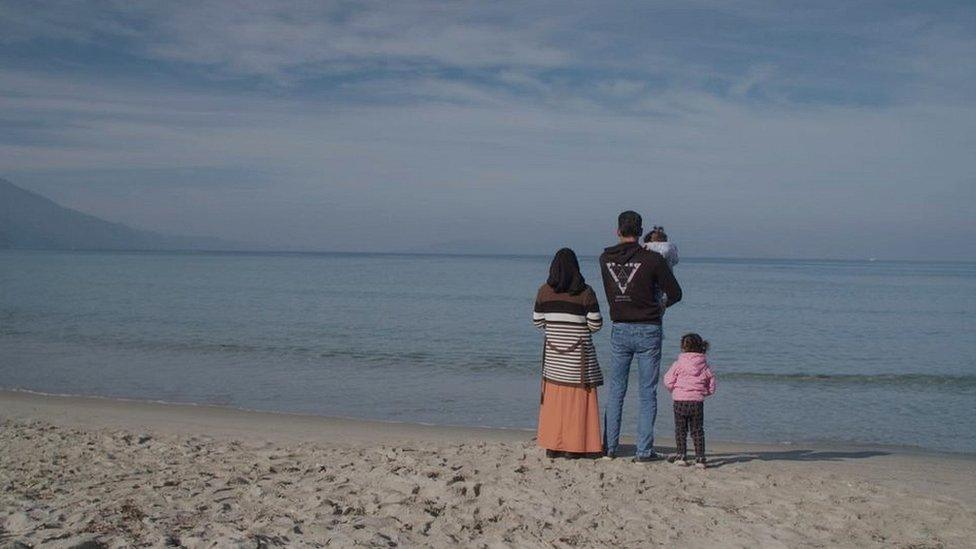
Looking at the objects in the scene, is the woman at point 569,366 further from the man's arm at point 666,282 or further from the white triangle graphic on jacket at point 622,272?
the man's arm at point 666,282

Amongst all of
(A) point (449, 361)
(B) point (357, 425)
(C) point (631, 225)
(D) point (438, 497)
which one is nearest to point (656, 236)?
(C) point (631, 225)

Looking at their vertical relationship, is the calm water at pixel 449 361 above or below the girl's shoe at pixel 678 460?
below

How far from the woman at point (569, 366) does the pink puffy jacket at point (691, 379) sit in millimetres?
706

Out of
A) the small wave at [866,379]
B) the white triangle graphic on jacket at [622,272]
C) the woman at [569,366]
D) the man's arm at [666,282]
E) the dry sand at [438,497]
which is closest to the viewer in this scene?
the dry sand at [438,497]

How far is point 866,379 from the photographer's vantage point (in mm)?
16297

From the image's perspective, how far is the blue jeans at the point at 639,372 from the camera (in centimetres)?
706

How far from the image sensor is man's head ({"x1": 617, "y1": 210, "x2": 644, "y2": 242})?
7.04 meters

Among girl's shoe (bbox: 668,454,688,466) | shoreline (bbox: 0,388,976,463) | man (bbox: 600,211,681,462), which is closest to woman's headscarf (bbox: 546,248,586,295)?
man (bbox: 600,211,681,462)

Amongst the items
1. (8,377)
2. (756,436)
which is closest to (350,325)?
(8,377)

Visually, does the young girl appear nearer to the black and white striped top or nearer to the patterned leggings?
the patterned leggings

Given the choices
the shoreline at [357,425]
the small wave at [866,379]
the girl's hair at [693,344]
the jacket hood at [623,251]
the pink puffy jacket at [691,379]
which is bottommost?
the small wave at [866,379]

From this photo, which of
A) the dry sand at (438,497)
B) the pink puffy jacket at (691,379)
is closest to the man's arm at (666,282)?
the pink puffy jacket at (691,379)

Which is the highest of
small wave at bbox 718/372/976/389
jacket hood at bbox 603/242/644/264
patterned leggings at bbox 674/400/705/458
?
jacket hood at bbox 603/242/644/264

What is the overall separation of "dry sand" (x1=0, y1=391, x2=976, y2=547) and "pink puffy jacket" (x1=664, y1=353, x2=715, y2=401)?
25.7 inches
